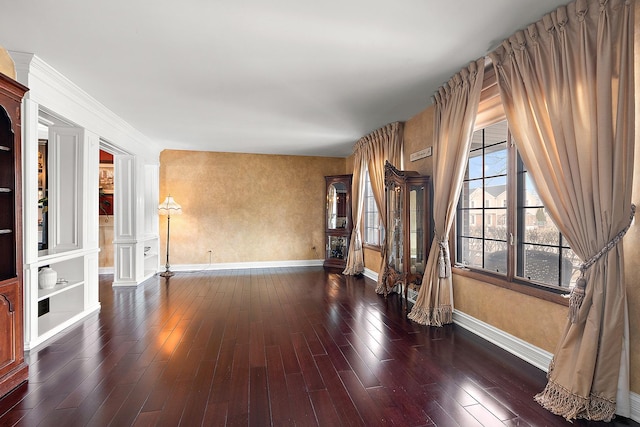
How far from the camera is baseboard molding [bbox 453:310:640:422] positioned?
6.22 feet

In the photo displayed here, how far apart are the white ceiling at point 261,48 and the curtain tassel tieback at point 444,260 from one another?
1882 millimetres

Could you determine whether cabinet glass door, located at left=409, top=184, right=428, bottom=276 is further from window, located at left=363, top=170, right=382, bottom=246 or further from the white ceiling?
window, located at left=363, top=170, right=382, bottom=246

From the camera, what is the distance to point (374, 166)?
5520 mm

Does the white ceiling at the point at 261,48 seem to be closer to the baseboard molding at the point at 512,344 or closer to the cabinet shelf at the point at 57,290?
the cabinet shelf at the point at 57,290

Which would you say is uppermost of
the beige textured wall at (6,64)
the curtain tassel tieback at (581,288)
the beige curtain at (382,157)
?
the beige textured wall at (6,64)

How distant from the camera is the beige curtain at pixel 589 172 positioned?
1879 millimetres

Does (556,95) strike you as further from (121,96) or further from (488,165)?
(121,96)

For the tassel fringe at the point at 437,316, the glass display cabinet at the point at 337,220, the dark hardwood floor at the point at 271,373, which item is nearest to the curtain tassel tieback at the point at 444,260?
the tassel fringe at the point at 437,316

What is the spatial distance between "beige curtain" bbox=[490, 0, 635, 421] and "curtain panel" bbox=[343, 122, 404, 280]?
2629mm

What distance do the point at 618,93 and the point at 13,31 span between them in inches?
178

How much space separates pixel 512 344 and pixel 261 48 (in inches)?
141

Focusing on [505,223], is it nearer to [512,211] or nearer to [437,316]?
[512,211]

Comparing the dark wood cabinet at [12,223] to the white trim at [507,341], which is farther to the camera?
the white trim at [507,341]

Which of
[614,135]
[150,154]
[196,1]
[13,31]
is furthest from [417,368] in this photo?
[150,154]
